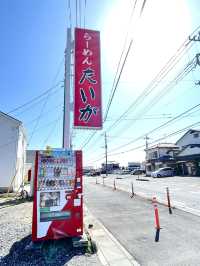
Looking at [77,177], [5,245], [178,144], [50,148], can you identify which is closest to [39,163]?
[50,148]

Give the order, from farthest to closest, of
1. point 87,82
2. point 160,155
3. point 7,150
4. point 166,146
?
1. point 166,146
2. point 160,155
3. point 7,150
4. point 87,82

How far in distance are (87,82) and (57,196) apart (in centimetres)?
358

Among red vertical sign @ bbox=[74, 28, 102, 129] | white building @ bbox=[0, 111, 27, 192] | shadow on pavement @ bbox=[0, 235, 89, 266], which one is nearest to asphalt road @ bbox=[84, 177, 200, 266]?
shadow on pavement @ bbox=[0, 235, 89, 266]

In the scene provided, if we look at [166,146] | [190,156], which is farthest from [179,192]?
[166,146]

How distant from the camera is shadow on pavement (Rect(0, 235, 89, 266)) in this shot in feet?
13.9

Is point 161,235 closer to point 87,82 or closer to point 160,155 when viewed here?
point 87,82

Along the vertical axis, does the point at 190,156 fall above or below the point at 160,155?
below

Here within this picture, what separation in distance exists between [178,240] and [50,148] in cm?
402

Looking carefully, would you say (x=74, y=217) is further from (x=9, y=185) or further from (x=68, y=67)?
(x=9, y=185)

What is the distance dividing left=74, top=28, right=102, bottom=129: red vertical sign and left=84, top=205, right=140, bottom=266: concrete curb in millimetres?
3171

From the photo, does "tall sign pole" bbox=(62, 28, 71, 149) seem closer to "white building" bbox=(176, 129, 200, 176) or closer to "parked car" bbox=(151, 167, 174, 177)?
"white building" bbox=(176, 129, 200, 176)

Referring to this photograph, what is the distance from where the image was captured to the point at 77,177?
5.39 m

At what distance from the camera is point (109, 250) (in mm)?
4863

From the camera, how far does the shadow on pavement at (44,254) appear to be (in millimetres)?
4230
